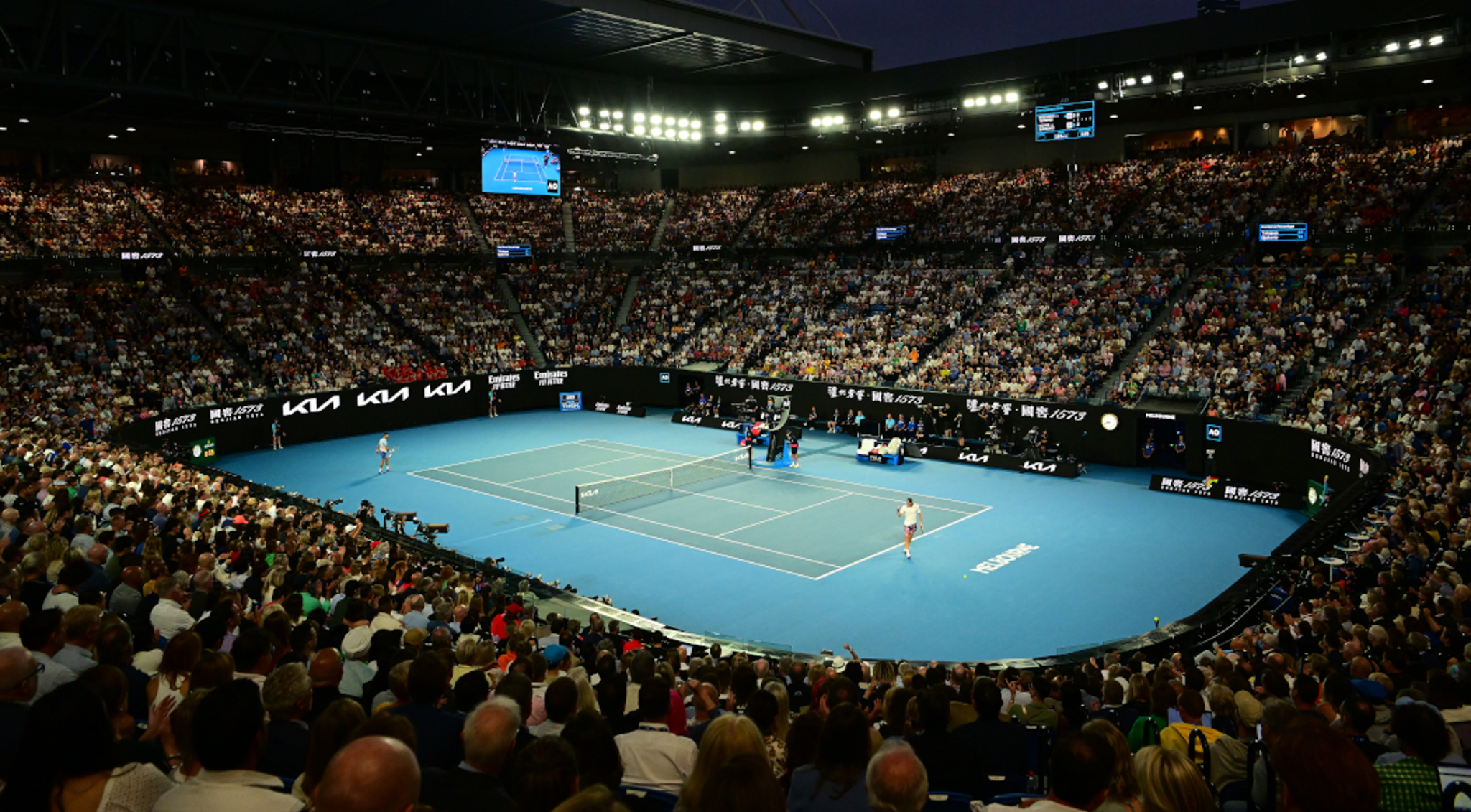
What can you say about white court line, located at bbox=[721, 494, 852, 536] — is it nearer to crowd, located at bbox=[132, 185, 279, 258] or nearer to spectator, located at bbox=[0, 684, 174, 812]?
spectator, located at bbox=[0, 684, 174, 812]

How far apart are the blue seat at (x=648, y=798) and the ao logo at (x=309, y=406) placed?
3898cm

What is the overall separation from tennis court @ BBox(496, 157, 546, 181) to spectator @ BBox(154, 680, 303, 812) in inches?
1533

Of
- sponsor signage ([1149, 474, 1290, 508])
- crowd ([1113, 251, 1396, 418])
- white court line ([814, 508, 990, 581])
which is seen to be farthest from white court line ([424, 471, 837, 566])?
crowd ([1113, 251, 1396, 418])

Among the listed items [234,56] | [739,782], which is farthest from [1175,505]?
[234,56]

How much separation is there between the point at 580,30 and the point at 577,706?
34.7 metres

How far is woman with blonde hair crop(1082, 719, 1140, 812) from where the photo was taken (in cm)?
433

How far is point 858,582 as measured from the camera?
22.0m

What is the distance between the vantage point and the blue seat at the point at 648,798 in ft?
15.6

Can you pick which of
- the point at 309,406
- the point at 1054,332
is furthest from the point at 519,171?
the point at 1054,332

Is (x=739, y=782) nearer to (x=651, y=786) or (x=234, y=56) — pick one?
(x=651, y=786)

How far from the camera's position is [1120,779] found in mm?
4699

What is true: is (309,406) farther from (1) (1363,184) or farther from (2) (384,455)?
(1) (1363,184)

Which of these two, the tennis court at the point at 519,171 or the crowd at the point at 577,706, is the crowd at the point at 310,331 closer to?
the tennis court at the point at 519,171

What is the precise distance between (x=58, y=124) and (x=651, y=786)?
57.2 meters
